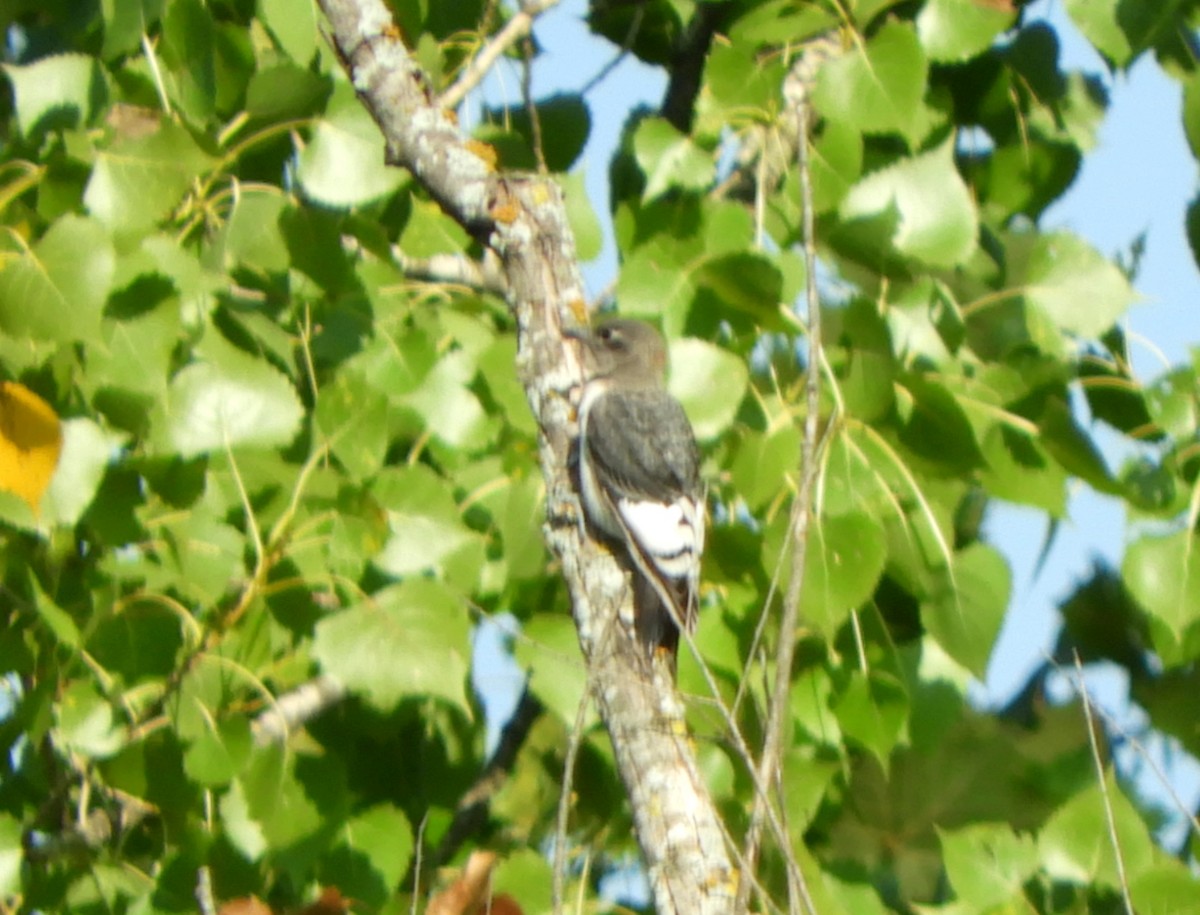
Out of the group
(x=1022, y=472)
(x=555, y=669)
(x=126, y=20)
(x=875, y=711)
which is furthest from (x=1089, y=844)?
(x=126, y=20)

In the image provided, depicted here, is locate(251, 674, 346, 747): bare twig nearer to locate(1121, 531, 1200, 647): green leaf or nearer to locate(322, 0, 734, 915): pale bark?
locate(322, 0, 734, 915): pale bark

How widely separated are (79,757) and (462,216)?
1216 mm

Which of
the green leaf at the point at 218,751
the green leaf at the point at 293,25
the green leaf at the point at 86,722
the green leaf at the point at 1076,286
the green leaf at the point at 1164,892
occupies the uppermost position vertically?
the green leaf at the point at 293,25

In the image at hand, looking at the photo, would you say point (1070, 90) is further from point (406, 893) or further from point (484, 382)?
point (406, 893)

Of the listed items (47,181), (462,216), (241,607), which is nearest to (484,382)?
(462,216)

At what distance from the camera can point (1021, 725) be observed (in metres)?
3.98

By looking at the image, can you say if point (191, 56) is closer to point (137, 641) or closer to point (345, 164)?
point (345, 164)

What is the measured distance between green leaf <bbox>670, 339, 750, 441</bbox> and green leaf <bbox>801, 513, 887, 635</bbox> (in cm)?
28

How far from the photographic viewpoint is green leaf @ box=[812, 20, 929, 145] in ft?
10.1

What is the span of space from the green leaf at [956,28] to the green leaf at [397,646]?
1.57m

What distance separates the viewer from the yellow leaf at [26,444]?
2.36 m

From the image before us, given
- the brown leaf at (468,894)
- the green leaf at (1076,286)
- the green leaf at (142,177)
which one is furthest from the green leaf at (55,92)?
the green leaf at (1076,286)

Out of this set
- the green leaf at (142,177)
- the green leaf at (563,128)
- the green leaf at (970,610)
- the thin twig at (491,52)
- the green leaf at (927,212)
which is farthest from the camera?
the green leaf at (563,128)

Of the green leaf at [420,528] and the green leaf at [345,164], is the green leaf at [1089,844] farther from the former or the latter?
the green leaf at [345,164]
